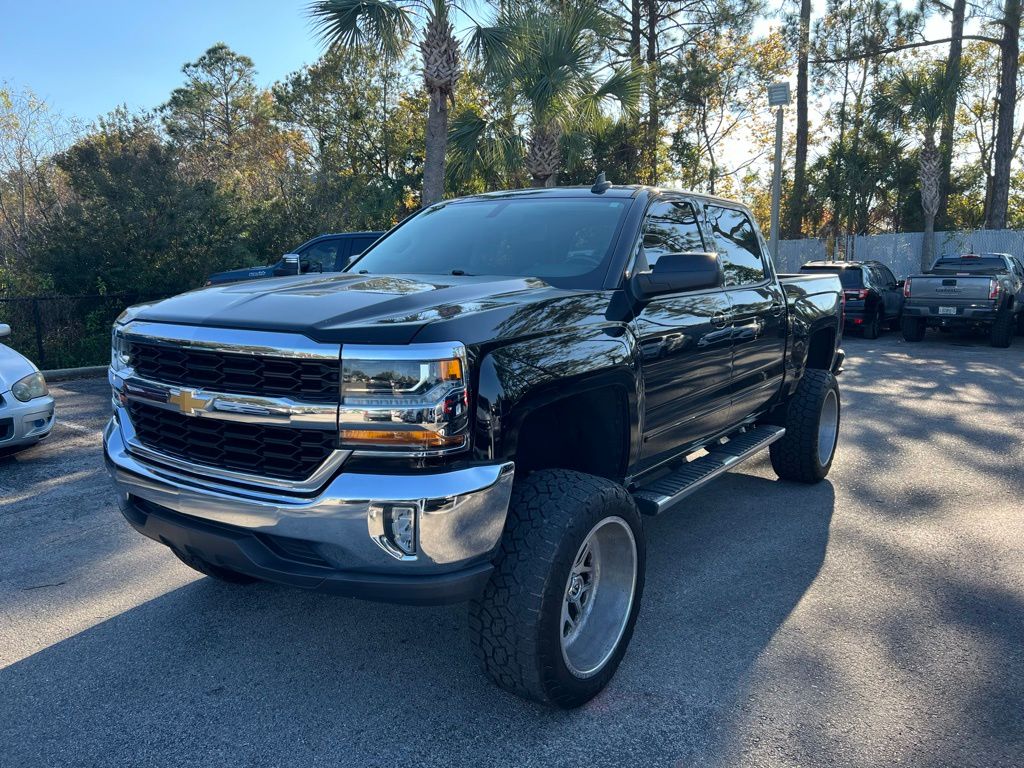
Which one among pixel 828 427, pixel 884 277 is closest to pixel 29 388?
pixel 828 427

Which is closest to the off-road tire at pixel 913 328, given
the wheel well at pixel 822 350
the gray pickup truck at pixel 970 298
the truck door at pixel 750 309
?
the gray pickup truck at pixel 970 298

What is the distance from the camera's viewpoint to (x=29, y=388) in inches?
254

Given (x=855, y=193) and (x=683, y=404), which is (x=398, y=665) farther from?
(x=855, y=193)

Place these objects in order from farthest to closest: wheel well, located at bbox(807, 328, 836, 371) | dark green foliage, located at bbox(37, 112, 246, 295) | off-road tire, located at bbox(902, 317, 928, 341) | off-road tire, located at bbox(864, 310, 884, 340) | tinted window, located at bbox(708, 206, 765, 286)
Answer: off-road tire, located at bbox(864, 310, 884, 340), off-road tire, located at bbox(902, 317, 928, 341), dark green foliage, located at bbox(37, 112, 246, 295), wheel well, located at bbox(807, 328, 836, 371), tinted window, located at bbox(708, 206, 765, 286)

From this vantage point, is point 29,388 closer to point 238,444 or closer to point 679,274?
point 238,444

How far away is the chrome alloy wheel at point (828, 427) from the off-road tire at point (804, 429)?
19 centimetres

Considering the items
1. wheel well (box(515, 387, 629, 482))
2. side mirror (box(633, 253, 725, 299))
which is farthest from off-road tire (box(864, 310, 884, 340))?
wheel well (box(515, 387, 629, 482))

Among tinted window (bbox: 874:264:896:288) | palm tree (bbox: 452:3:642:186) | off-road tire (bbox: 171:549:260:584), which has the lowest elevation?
off-road tire (bbox: 171:549:260:584)

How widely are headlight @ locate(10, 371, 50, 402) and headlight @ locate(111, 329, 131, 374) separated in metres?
3.93

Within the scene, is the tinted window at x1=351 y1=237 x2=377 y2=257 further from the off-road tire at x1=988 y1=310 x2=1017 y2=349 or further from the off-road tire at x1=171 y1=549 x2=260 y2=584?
the off-road tire at x1=988 y1=310 x2=1017 y2=349

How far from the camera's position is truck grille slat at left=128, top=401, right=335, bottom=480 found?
2.53 metres

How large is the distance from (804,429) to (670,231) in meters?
2.22

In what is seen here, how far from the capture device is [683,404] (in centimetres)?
387

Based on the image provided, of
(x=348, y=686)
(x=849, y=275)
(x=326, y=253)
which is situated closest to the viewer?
(x=348, y=686)
